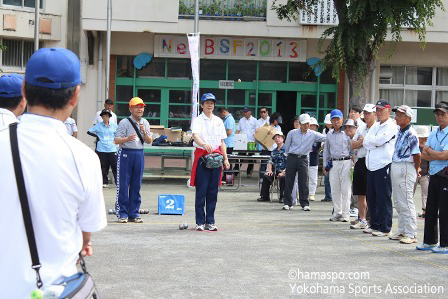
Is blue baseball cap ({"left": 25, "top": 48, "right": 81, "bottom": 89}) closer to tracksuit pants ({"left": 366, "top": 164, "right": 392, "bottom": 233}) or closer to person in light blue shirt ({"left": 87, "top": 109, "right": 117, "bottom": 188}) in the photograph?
tracksuit pants ({"left": 366, "top": 164, "right": 392, "bottom": 233})

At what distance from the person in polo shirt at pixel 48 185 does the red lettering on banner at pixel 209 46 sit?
25514mm

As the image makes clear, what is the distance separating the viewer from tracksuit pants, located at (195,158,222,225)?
1253 centimetres

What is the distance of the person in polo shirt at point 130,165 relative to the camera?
13.4m

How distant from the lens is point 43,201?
3301 millimetres

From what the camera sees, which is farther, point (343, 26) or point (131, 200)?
point (343, 26)

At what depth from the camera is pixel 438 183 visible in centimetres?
1077

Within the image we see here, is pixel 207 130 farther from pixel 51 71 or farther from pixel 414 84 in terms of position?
pixel 414 84

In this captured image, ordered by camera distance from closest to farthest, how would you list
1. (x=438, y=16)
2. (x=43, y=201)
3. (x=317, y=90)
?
(x=43, y=201), (x=438, y=16), (x=317, y=90)

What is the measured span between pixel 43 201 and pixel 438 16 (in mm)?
26294

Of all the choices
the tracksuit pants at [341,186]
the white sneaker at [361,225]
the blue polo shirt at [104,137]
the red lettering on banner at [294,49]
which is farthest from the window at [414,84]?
the white sneaker at [361,225]

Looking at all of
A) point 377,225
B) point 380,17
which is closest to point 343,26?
point 380,17

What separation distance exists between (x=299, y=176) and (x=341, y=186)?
2.42 m

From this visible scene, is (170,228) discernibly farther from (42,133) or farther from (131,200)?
(42,133)

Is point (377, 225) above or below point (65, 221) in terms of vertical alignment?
below
